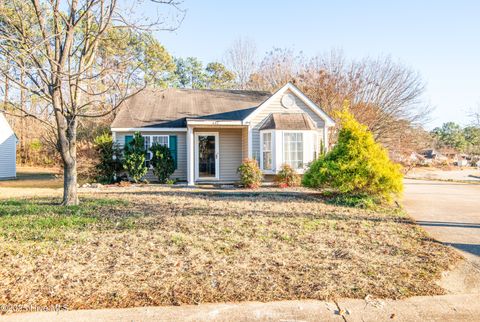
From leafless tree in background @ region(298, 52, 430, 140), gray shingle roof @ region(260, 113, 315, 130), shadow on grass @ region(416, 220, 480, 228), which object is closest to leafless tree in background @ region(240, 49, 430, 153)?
leafless tree in background @ region(298, 52, 430, 140)

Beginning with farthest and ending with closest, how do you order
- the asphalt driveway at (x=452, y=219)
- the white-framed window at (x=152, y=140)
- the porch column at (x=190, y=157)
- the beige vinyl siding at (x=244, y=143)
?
1. the beige vinyl siding at (x=244, y=143)
2. the white-framed window at (x=152, y=140)
3. the porch column at (x=190, y=157)
4. the asphalt driveway at (x=452, y=219)

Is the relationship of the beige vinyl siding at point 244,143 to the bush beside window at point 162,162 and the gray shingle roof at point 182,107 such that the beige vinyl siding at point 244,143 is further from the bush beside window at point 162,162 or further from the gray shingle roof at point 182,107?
the bush beside window at point 162,162

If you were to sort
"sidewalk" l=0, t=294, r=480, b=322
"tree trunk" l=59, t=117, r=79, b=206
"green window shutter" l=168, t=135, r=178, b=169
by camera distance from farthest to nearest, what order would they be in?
"green window shutter" l=168, t=135, r=178, b=169 < "tree trunk" l=59, t=117, r=79, b=206 < "sidewalk" l=0, t=294, r=480, b=322

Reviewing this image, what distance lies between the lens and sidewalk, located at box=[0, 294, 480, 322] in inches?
126

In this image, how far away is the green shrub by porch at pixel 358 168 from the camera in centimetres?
934

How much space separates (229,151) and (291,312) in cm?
1348

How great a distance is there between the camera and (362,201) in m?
9.37

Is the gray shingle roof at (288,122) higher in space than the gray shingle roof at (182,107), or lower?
lower

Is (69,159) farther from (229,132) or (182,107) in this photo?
(182,107)

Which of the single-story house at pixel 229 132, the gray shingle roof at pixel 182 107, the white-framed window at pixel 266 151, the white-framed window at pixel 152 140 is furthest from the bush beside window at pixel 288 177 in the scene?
the white-framed window at pixel 152 140

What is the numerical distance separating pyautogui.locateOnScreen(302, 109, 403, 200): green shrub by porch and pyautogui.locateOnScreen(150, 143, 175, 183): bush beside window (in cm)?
730

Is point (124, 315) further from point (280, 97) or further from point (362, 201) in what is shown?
point (280, 97)

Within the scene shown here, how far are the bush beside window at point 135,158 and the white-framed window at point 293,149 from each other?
6.21 meters

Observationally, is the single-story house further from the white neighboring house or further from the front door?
the white neighboring house
